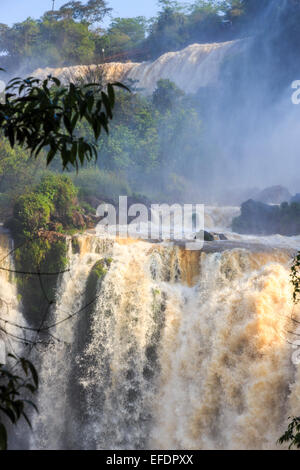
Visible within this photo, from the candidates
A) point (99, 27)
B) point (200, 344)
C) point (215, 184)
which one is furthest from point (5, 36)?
point (200, 344)

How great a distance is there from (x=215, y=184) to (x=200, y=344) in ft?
63.9

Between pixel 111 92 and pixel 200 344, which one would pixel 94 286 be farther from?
pixel 111 92

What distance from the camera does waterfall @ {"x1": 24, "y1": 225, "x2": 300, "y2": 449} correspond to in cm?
1106

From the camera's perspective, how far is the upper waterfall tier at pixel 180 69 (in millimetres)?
34906

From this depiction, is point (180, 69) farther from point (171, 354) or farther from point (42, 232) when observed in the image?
point (171, 354)

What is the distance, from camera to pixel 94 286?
528 inches
